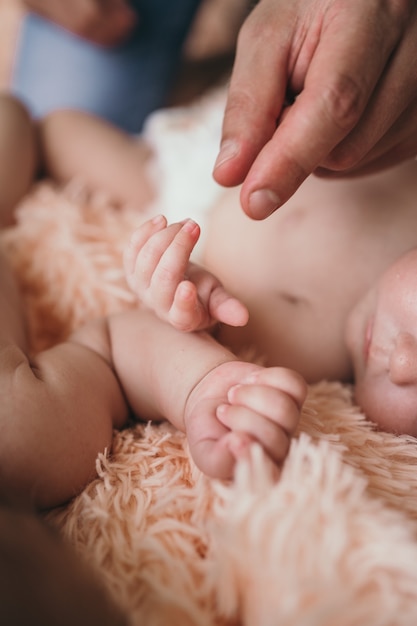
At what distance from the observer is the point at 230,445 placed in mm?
493

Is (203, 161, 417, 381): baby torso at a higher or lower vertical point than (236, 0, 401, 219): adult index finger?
lower

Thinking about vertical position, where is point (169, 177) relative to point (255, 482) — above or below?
above

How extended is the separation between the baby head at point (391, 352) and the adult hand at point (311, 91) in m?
0.18

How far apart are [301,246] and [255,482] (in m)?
0.51

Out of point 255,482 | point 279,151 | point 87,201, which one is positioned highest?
point 279,151

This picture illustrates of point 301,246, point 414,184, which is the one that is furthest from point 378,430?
point 414,184

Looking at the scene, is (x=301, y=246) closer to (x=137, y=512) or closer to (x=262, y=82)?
(x=262, y=82)

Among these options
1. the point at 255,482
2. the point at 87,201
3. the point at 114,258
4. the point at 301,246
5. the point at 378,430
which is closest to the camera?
the point at 255,482

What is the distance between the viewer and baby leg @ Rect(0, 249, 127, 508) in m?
0.56

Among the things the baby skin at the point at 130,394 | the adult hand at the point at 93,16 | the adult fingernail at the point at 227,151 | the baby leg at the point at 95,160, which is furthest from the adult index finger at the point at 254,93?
the adult hand at the point at 93,16

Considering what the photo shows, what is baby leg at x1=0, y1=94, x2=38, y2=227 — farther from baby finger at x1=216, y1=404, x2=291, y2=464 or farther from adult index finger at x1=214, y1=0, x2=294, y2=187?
baby finger at x1=216, y1=404, x2=291, y2=464

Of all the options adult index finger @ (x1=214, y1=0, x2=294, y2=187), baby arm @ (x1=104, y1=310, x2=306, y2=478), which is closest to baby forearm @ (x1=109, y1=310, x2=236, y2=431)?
baby arm @ (x1=104, y1=310, x2=306, y2=478)

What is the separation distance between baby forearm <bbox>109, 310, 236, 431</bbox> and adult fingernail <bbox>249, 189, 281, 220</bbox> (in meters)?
0.17

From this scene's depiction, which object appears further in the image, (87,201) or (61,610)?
(87,201)
